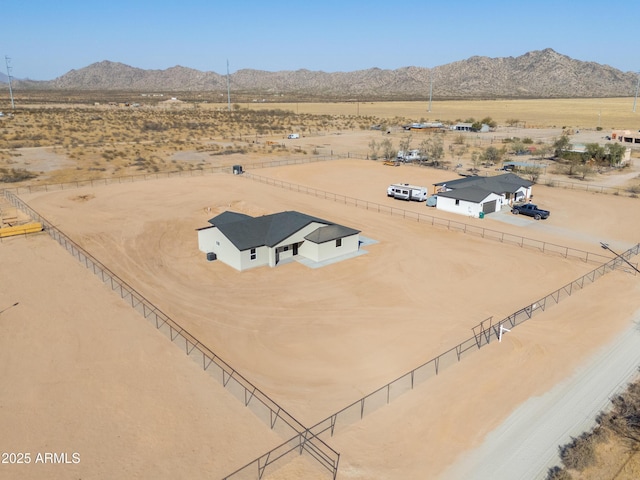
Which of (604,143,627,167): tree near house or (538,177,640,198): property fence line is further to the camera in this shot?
(604,143,627,167): tree near house

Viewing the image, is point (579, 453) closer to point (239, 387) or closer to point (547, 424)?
point (547, 424)

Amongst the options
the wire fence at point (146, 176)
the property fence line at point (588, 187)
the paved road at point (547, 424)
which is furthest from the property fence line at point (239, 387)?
the property fence line at point (588, 187)

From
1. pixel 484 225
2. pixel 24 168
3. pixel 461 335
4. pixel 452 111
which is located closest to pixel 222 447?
pixel 461 335

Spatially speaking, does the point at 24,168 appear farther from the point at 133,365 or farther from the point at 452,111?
the point at 452,111

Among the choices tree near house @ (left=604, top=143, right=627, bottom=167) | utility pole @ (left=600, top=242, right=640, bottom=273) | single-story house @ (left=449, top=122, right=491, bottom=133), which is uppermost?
single-story house @ (left=449, top=122, right=491, bottom=133)

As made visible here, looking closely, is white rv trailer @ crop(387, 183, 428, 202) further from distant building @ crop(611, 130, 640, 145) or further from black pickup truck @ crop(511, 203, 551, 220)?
distant building @ crop(611, 130, 640, 145)

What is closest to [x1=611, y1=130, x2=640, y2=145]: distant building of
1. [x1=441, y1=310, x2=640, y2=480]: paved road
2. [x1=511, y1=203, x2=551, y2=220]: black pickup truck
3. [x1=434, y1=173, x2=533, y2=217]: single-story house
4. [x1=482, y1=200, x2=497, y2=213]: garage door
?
[x1=434, y1=173, x2=533, y2=217]: single-story house

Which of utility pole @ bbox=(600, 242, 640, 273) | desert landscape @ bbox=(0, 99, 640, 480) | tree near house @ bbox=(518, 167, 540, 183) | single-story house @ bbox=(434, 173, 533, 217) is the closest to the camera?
desert landscape @ bbox=(0, 99, 640, 480)

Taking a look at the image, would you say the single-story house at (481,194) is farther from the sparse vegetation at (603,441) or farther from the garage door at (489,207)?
the sparse vegetation at (603,441)
